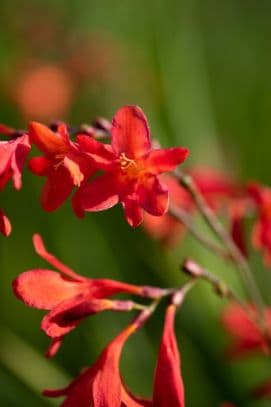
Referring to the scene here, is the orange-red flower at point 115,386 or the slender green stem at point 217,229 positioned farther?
the slender green stem at point 217,229

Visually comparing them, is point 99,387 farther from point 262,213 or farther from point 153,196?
point 262,213

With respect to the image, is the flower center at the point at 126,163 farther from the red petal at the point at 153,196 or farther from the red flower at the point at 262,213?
the red flower at the point at 262,213

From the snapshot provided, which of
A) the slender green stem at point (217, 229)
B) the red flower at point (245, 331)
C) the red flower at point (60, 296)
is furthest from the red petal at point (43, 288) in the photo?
the red flower at point (245, 331)

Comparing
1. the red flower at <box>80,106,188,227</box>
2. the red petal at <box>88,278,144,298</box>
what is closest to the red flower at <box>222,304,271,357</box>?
the red petal at <box>88,278,144,298</box>

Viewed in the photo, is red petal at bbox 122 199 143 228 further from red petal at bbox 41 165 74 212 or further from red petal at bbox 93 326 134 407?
red petal at bbox 93 326 134 407

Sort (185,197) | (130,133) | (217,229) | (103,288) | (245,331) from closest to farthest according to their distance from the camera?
1. (130,133)
2. (103,288)
3. (217,229)
4. (245,331)
5. (185,197)

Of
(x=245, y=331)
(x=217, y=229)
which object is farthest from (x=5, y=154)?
(x=245, y=331)

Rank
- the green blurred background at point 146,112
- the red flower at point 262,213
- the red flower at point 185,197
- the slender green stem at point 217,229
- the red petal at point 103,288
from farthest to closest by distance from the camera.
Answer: the green blurred background at point 146,112 → the red flower at point 185,197 → the red flower at point 262,213 → the slender green stem at point 217,229 → the red petal at point 103,288

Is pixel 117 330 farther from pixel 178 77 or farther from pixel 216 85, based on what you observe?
pixel 216 85
